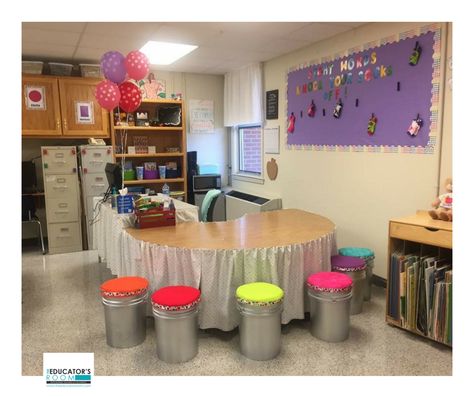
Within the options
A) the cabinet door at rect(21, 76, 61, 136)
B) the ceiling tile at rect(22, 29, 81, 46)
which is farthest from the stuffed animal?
the cabinet door at rect(21, 76, 61, 136)

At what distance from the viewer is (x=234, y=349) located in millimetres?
2613

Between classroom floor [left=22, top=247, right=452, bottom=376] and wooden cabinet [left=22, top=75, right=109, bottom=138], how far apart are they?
7.84ft

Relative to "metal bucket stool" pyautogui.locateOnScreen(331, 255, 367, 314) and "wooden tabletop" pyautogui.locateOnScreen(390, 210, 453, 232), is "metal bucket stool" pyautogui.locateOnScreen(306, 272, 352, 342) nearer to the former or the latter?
"metal bucket stool" pyautogui.locateOnScreen(331, 255, 367, 314)

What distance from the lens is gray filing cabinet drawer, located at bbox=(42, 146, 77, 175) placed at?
15.7 ft

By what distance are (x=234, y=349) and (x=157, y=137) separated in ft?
13.0

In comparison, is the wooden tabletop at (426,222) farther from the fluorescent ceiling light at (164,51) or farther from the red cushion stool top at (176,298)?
the fluorescent ceiling light at (164,51)

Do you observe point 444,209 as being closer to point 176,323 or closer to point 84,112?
point 176,323

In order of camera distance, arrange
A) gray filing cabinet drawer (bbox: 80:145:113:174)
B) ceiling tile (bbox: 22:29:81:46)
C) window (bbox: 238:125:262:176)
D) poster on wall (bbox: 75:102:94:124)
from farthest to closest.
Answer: window (bbox: 238:125:262:176) < poster on wall (bbox: 75:102:94:124) < gray filing cabinet drawer (bbox: 80:145:113:174) < ceiling tile (bbox: 22:29:81:46)

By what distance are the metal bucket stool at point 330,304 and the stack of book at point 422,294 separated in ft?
1.26
